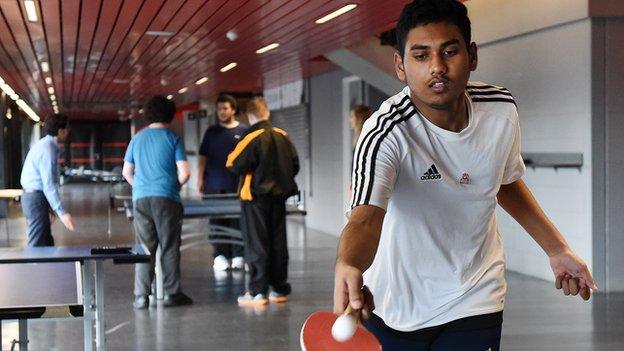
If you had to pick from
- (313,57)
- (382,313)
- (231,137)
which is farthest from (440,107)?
(313,57)

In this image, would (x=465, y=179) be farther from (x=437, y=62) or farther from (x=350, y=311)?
(x=350, y=311)

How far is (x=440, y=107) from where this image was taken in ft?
6.84

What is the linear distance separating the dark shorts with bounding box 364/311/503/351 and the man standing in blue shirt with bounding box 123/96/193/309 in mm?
5140

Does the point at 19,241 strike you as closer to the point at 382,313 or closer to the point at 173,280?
the point at 173,280

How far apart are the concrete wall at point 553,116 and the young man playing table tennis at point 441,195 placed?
620 centimetres

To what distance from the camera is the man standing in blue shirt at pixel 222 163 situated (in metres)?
9.49

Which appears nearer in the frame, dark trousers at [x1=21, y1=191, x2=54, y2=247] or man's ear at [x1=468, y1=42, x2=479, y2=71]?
man's ear at [x1=468, y1=42, x2=479, y2=71]

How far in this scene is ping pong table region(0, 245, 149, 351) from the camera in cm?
381

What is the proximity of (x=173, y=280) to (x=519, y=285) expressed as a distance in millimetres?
3089

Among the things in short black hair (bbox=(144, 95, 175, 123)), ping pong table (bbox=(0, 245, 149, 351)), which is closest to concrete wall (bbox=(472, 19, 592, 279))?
short black hair (bbox=(144, 95, 175, 123))

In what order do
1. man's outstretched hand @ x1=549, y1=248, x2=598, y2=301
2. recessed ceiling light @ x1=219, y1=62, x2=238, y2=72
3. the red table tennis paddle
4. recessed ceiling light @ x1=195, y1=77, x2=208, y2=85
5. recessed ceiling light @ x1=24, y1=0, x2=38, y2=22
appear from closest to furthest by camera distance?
1. the red table tennis paddle
2. man's outstretched hand @ x1=549, y1=248, x2=598, y2=301
3. recessed ceiling light @ x1=24, y1=0, x2=38, y2=22
4. recessed ceiling light @ x1=219, y1=62, x2=238, y2=72
5. recessed ceiling light @ x1=195, y1=77, x2=208, y2=85

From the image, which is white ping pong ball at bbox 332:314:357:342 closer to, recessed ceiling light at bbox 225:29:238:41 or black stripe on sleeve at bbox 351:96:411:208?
black stripe on sleeve at bbox 351:96:411:208

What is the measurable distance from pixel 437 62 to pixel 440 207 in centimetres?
35

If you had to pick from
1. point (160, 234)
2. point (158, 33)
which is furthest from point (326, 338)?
point (158, 33)
